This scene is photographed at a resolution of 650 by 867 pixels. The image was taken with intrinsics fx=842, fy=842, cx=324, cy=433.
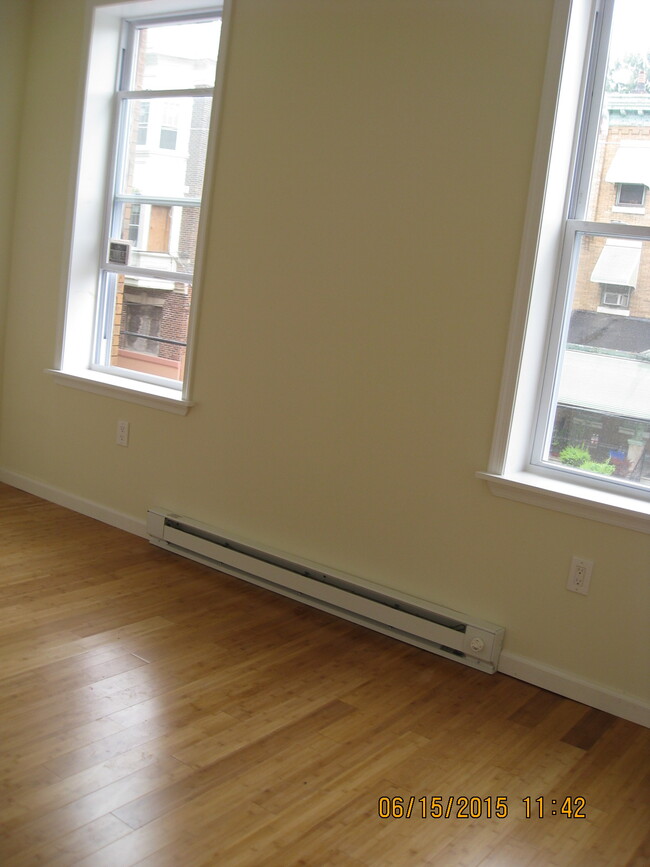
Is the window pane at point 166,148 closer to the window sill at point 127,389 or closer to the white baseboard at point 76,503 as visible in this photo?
the window sill at point 127,389

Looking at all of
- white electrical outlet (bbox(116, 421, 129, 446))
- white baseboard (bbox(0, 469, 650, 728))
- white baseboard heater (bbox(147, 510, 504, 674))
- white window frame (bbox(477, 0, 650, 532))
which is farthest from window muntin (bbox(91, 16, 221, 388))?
white baseboard (bbox(0, 469, 650, 728))

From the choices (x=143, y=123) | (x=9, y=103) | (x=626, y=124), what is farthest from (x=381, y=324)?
(x=9, y=103)

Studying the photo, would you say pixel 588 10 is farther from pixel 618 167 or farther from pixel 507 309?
pixel 507 309

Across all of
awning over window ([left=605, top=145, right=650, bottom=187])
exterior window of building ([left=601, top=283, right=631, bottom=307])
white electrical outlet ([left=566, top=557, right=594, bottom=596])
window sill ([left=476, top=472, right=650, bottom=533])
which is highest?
awning over window ([left=605, top=145, right=650, bottom=187])

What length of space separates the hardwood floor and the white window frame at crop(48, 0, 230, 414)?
1.13 metres

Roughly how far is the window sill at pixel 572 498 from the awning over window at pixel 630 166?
1022mm

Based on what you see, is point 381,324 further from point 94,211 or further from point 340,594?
point 94,211

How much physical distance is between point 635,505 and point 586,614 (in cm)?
40

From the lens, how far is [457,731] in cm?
251

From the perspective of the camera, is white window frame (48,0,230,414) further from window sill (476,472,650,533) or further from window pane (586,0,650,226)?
window pane (586,0,650,226)

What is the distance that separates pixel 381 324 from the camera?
124 inches

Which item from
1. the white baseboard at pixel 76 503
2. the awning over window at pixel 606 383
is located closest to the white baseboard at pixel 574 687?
the awning over window at pixel 606 383

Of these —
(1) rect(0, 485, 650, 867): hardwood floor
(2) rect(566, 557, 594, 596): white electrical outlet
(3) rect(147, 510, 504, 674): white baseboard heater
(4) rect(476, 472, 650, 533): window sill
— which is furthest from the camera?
(3) rect(147, 510, 504, 674): white baseboard heater

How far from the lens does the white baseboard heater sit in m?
2.93
